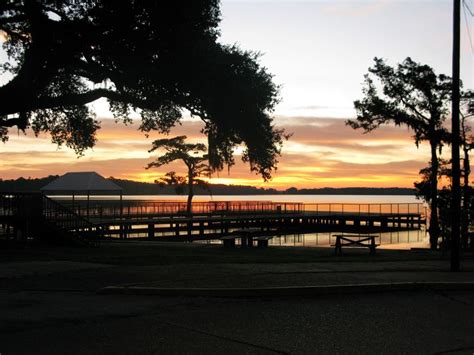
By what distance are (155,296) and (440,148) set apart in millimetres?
35868

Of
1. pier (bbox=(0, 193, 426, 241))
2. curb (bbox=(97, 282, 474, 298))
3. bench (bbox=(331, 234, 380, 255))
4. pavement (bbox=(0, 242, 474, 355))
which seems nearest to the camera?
pavement (bbox=(0, 242, 474, 355))

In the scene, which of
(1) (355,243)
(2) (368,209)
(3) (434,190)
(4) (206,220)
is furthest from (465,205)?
(2) (368,209)

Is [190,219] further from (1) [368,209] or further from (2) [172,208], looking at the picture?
(1) [368,209]

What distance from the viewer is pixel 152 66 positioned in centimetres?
2117

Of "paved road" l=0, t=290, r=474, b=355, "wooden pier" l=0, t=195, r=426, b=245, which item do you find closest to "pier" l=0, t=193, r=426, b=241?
"wooden pier" l=0, t=195, r=426, b=245

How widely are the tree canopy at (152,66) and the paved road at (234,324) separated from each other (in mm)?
12007

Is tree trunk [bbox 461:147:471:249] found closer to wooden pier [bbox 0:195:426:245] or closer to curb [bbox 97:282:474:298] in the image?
wooden pier [bbox 0:195:426:245]

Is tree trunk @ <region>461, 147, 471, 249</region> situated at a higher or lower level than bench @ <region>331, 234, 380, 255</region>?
higher

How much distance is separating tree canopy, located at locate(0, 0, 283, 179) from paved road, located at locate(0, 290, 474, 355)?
12.0m

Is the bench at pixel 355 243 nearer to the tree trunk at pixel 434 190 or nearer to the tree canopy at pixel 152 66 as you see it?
the tree canopy at pixel 152 66

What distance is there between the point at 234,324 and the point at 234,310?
1.04 meters

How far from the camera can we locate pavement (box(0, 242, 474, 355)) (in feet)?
22.7

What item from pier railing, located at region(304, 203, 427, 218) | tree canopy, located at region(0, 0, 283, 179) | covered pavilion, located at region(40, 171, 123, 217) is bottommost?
pier railing, located at region(304, 203, 427, 218)

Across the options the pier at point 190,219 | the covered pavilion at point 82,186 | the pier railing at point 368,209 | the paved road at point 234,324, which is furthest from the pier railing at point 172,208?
the paved road at point 234,324
